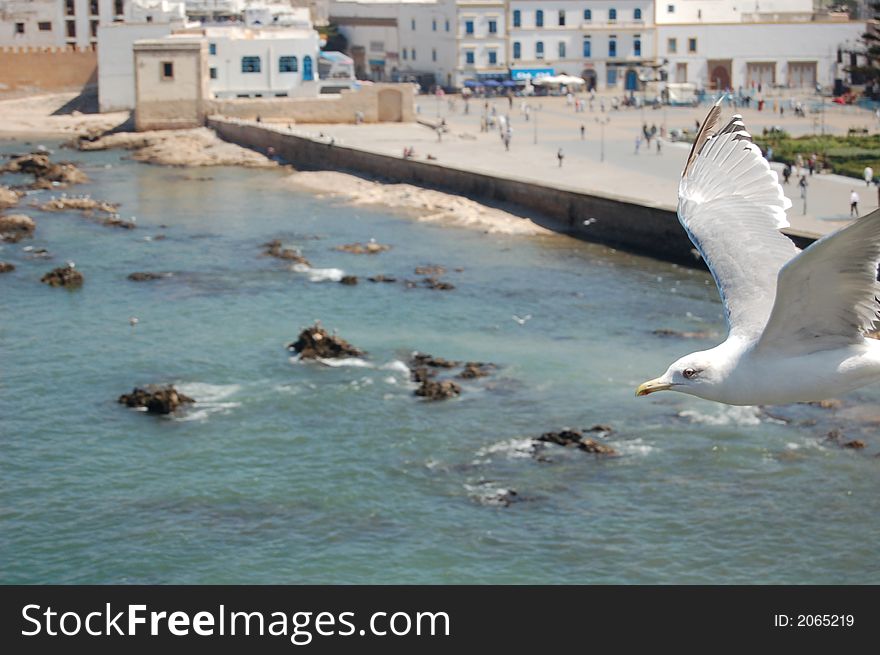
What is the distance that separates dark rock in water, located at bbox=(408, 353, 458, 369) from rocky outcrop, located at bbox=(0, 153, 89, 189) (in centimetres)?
3402

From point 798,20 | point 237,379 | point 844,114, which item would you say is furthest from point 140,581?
point 798,20

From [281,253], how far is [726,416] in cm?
2219

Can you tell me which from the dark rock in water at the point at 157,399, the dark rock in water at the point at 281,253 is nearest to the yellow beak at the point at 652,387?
the dark rock in water at the point at 157,399

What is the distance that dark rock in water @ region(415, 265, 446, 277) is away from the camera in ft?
149

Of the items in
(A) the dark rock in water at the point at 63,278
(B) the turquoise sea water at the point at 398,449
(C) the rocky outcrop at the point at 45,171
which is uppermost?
(C) the rocky outcrop at the point at 45,171

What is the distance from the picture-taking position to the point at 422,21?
344 feet

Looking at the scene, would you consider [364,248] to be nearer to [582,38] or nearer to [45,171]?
[45,171]

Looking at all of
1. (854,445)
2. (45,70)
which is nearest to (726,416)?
(854,445)

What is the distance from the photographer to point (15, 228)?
2073 inches

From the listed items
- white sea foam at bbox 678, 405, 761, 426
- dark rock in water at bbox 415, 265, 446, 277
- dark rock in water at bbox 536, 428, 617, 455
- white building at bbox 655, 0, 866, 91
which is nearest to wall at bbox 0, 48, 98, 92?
white building at bbox 655, 0, 866, 91

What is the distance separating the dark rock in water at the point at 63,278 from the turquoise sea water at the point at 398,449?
0.38 meters

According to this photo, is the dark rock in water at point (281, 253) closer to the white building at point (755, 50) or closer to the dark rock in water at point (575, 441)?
the dark rock in water at point (575, 441)

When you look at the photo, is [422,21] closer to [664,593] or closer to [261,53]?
[261,53]

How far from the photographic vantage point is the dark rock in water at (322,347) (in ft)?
115
